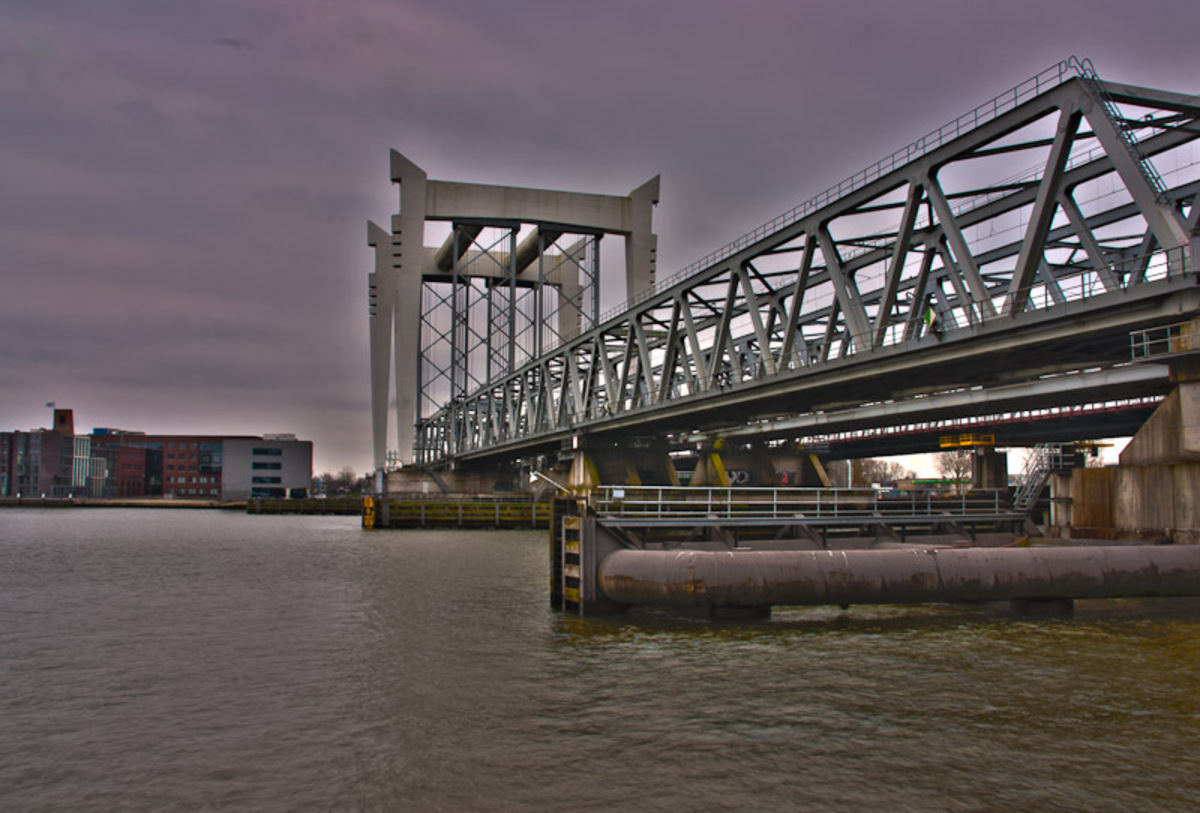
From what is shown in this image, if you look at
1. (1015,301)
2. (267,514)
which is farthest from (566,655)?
(267,514)

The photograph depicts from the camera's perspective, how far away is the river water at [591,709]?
10531 mm

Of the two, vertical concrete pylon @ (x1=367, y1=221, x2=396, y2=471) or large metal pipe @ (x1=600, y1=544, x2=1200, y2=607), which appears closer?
large metal pipe @ (x1=600, y1=544, x2=1200, y2=607)

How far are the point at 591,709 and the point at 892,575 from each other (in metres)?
10.1

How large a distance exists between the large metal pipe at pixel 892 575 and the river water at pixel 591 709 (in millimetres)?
850

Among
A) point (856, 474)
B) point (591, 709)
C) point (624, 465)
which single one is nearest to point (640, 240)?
point (624, 465)

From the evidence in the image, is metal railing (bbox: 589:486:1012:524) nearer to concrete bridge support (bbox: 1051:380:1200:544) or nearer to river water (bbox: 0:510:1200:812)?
concrete bridge support (bbox: 1051:380:1200:544)

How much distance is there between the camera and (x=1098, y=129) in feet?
77.1

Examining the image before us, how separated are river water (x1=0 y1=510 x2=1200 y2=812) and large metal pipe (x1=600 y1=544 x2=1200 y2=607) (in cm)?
85

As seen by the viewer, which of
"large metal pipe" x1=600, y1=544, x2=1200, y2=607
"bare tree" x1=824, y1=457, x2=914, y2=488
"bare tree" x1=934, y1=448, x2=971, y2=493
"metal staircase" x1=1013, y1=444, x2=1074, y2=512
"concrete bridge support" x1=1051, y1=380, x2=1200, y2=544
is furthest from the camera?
"bare tree" x1=824, y1=457, x2=914, y2=488

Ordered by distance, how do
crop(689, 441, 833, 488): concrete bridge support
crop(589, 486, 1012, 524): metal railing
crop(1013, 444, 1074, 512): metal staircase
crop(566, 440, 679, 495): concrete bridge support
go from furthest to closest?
1. crop(566, 440, 679, 495): concrete bridge support
2. crop(689, 441, 833, 488): concrete bridge support
3. crop(1013, 444, 1074, 512): metal staircase
4. crop(589, 486, 1012, 524): metal railing

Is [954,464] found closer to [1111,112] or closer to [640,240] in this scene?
[640,240]

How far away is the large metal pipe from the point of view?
19844mm

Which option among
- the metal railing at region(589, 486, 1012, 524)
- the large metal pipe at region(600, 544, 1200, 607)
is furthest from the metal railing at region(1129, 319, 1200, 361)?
the metal railing at region(589, 486, 1012, 524)

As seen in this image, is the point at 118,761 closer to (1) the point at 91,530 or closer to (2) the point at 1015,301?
(2) the point at 1015,301
